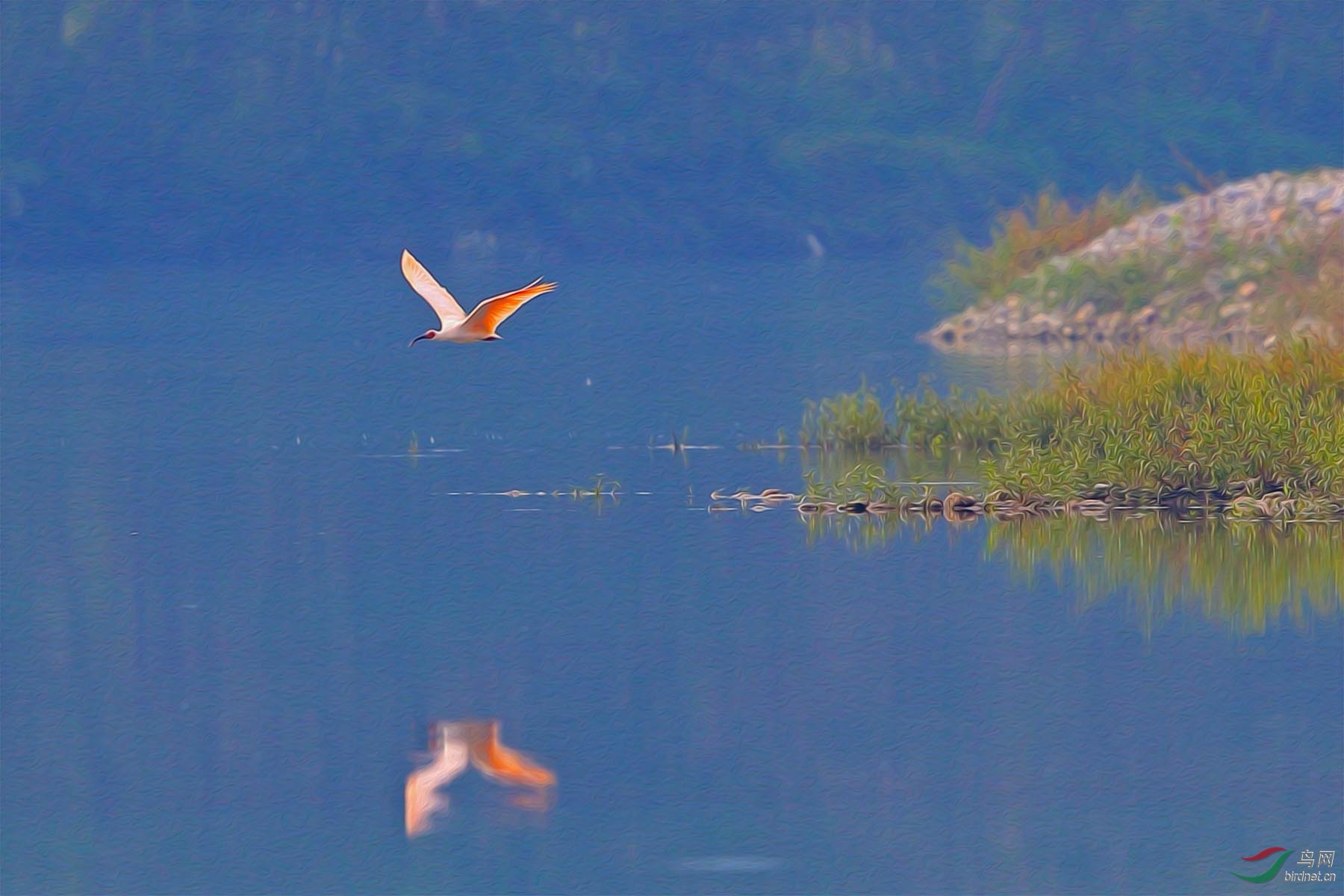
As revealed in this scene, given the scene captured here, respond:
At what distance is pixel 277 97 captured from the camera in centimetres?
8256

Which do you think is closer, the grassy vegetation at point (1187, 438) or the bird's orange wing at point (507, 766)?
the bird's orange wing at point (507, 766)

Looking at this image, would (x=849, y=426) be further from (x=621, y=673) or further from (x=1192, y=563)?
(x=621, y=673)

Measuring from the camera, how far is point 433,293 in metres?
17.3

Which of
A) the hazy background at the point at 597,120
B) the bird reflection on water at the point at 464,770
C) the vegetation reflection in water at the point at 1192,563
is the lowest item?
the bird reflection on water at the point at 464,770

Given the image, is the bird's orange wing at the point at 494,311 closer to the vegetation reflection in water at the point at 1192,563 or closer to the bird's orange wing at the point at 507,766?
the bird's orange wing at the point at 507,766

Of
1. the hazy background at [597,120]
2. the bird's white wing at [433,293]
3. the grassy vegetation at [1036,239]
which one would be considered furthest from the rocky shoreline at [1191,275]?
the hazy background at [597,120]

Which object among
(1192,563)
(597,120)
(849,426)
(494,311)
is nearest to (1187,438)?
(1192,563)

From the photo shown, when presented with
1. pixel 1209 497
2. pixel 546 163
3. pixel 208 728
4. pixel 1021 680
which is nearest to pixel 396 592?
pixel 208 728

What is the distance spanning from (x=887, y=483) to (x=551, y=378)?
1873cm

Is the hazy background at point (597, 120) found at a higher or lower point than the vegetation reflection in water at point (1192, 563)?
higher

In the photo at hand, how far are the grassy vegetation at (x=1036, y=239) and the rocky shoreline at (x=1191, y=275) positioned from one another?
1.79 feet

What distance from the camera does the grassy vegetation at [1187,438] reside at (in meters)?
20.6

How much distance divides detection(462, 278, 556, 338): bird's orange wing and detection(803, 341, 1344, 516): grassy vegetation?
5941 mm

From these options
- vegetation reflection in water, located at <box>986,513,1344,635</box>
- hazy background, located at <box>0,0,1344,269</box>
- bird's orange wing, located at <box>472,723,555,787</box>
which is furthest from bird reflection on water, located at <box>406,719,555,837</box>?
hazy background, located at <box>0,0,1344,269</box>
